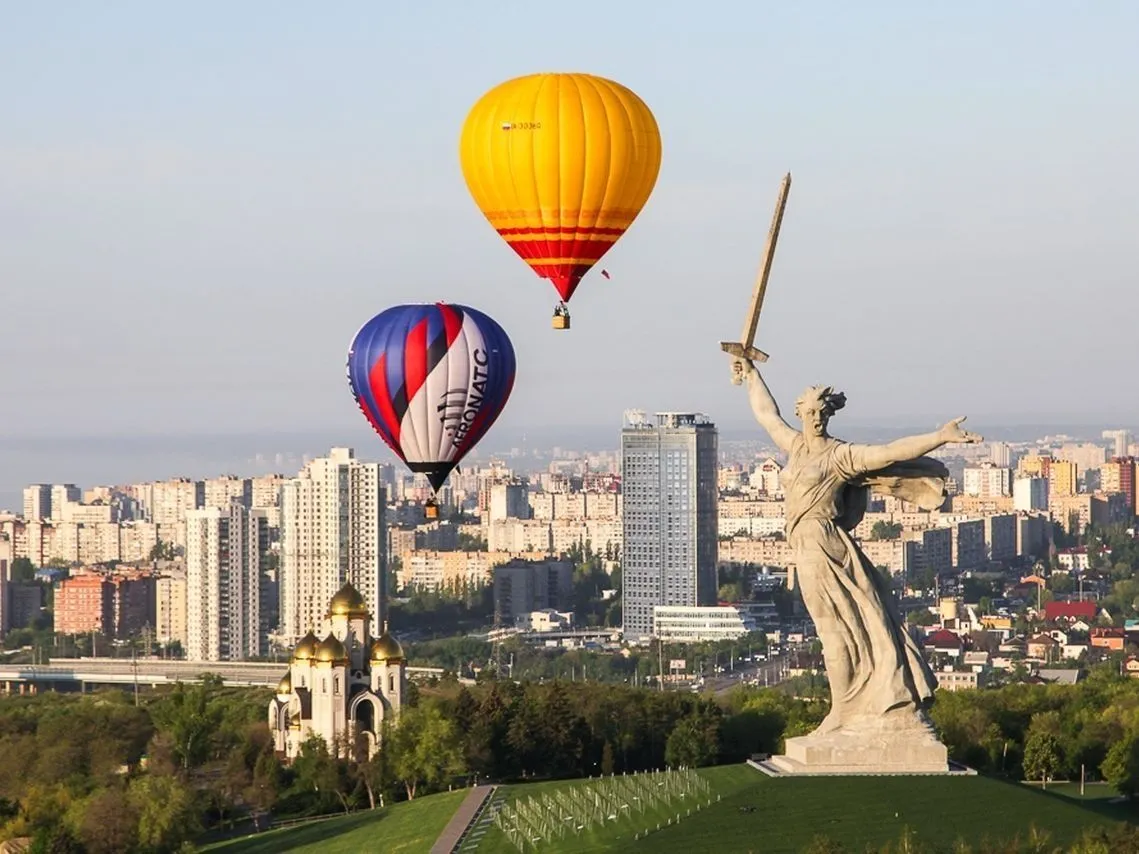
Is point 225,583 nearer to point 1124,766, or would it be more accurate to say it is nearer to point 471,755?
point 471,755

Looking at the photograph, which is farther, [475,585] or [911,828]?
[475,585]

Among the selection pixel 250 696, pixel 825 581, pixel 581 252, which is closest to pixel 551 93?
pixel 581 252

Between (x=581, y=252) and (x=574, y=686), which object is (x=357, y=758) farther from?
(x=581, y=252)

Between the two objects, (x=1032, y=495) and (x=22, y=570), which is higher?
(x=1032, y=495)

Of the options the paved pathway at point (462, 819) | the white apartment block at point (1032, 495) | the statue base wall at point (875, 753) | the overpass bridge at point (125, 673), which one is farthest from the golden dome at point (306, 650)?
the white apartment block at point (1032, 495)

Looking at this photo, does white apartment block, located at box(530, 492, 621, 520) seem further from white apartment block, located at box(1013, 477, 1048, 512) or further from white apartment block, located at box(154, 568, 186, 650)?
white apartment block, located at box(154, 568, 186, 650)

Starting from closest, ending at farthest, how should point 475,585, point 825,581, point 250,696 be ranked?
point 825,581, point 250,696, point 475,585

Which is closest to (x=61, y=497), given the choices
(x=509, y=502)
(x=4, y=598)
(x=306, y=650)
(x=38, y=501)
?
(x=38, y=501)
